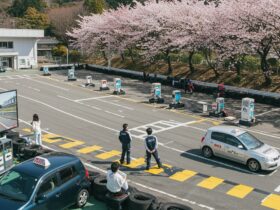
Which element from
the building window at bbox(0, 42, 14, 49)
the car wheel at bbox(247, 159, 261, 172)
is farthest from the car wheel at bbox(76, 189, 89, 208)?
the building window at bbox(0, 42, 14, 49)

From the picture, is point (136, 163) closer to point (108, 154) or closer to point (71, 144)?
point (108, 154)

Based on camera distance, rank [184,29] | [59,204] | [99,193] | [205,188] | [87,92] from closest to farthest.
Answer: [59,204] → [99,193] → [205,188] → [87,92] → [184,29]

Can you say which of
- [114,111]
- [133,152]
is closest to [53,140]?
[133,152]

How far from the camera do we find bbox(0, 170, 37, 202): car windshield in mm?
11540

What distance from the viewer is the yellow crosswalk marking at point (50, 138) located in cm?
2278

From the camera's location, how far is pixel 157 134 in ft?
80.5

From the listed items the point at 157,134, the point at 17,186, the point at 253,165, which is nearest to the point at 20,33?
the point at 157,134

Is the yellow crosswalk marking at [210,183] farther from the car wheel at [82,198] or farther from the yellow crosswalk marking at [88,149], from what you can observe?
the yellow crosswalk marking at [88,149]

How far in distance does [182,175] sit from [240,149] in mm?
3220

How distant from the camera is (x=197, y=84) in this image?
4078 centimetres

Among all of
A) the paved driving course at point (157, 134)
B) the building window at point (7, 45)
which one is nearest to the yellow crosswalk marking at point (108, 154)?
the paved driving course at point (157, 134)

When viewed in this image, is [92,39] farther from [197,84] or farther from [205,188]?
[205,188]

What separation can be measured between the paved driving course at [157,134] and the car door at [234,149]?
50cm

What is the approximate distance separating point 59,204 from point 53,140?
10868 millimetres
